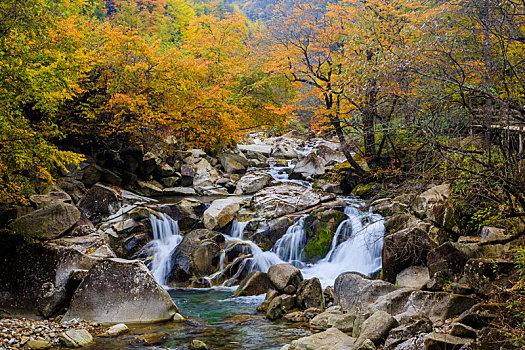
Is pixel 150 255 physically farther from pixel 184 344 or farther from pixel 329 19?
pixel 329 19

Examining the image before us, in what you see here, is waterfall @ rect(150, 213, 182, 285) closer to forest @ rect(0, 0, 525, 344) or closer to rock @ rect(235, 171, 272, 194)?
forest @ rect(0, 0, 525, 344)

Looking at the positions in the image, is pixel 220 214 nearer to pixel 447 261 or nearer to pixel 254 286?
pixel 254 286

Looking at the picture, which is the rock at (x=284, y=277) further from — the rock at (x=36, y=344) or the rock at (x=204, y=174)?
the rock at (x=204, y=174)

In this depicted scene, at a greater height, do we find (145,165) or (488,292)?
(145,165)

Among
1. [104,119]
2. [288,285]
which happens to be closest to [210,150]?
[104,119]

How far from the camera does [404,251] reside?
8.83 m

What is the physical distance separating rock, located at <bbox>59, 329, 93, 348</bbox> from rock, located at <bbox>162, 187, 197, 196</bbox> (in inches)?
492

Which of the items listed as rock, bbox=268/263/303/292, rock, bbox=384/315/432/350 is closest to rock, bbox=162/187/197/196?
rock, bbox=268/263/303/292

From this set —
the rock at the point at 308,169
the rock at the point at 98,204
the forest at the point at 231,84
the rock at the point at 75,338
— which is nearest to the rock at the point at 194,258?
the rock at the point at 98,204

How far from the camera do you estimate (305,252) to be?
42.1 feet

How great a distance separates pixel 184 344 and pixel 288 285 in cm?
338

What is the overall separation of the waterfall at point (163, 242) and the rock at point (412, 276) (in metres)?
7.16

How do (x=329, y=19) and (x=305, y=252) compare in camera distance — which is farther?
(x=329, y=19)

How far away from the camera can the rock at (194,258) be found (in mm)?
11781
